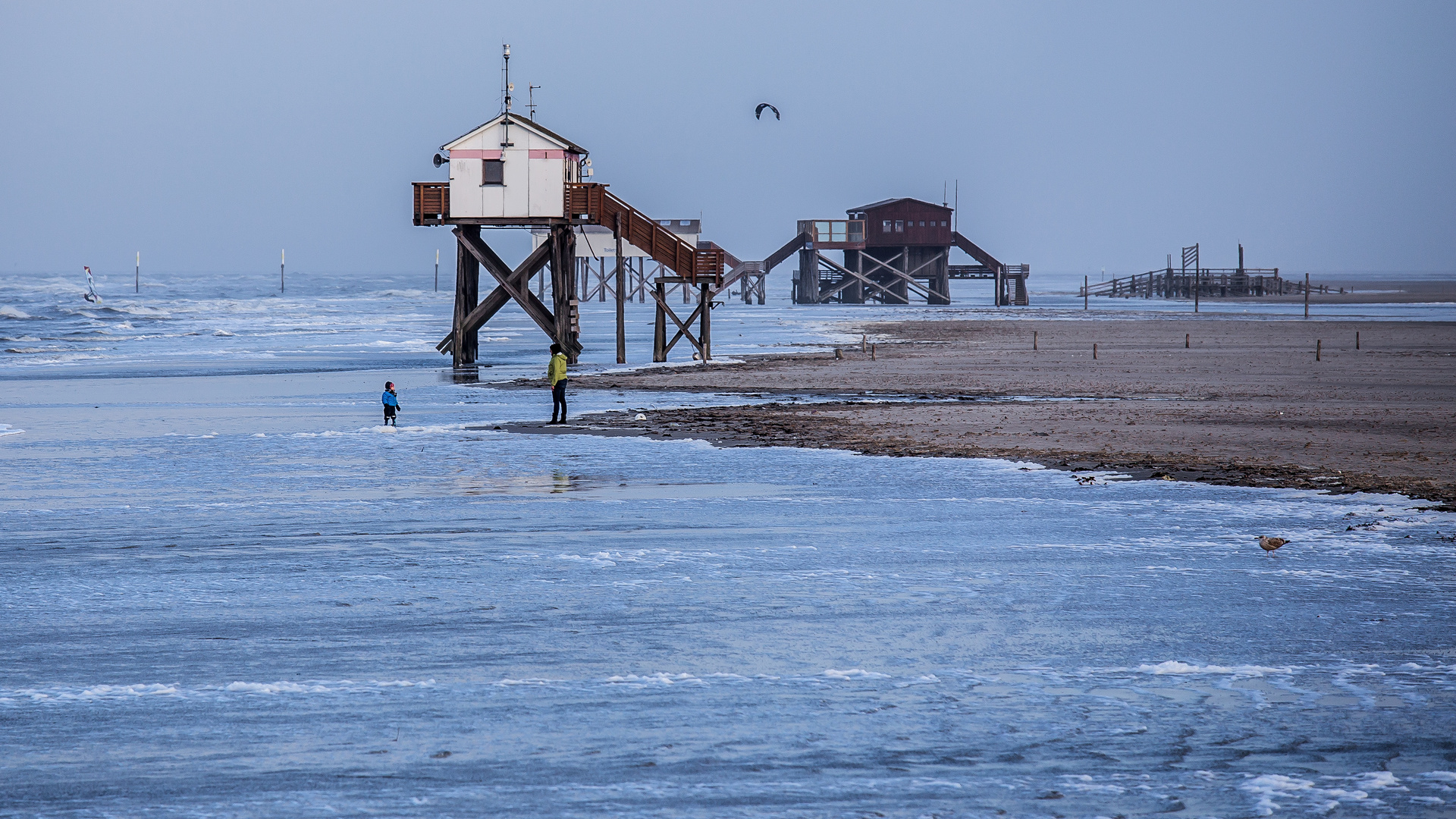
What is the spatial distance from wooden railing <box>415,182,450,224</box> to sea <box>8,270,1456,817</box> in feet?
67.2

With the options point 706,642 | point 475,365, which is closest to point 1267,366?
point 475,365

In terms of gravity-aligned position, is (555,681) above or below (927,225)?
below

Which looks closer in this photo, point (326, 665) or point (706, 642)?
point (326, 665)

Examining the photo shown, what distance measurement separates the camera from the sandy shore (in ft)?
54.0

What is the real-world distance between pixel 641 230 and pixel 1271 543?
28.5 metres

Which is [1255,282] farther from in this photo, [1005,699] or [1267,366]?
[1005,699]

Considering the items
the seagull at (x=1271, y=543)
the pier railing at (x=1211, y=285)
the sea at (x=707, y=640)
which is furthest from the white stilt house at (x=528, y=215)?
the pier railing at (x=1211, y=285)

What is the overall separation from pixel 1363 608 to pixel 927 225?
92.1 metres

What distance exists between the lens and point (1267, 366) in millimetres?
34000

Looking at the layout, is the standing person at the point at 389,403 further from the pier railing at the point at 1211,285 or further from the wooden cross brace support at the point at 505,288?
the pier railing at the point at 1211,285

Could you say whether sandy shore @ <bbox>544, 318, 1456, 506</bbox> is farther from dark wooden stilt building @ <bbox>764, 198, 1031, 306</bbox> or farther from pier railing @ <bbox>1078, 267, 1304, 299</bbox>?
pier railing @ <bbox>1078, 267, 1304, 299</bbox>

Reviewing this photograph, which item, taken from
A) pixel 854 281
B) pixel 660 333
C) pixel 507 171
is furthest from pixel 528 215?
pixel 854 281

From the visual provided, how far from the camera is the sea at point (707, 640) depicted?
5.94 m

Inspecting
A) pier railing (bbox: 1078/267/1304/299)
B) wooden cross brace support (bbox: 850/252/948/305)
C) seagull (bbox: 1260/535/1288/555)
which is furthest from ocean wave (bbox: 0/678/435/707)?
pier railing (bbox: 1078/267/1304/299)
